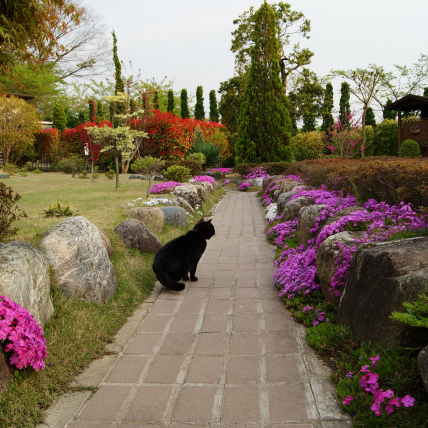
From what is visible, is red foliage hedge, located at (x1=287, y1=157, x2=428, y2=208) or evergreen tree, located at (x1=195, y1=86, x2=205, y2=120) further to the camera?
evergreen tree, located at (x1=195, y1=86, x2=205, y2=120)

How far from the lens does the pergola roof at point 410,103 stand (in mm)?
18628

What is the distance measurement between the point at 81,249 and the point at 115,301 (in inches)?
27.6

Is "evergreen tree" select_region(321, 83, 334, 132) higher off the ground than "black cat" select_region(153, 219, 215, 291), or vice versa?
"evergreen tree" select_region(321, 83, 334, 132)

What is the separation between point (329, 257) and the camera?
3820mm

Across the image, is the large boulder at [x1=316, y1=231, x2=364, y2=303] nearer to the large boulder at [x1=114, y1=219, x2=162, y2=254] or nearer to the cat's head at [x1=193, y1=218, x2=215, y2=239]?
the cat's head at [x1=193, y1=218, x2=215, y2=239]

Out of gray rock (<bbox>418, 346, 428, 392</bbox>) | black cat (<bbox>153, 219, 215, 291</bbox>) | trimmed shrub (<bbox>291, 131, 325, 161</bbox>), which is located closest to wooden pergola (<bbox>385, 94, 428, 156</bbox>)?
trimmed shrub (<bbox>291, 131, 325, 161</bbox>)

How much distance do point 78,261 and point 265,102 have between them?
16.3 m

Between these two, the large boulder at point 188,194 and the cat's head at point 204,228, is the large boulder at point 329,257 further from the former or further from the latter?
the large boulder at point 188,194

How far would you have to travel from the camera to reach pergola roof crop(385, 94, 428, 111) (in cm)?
1863

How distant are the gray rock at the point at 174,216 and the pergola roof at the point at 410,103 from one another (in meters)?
15.7

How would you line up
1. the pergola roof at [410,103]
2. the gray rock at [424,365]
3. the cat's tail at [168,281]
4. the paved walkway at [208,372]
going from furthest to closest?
the pergola roof at [410,103] → the cat's tail at [168,281] → the paved walkway at [208,372] → the gray rock at [424,365]

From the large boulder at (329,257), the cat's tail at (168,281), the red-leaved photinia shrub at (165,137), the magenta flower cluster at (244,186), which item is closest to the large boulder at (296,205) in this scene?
the large boulder at (329,257)

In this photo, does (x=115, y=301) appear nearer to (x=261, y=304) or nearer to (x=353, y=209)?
(x=261, y=304)

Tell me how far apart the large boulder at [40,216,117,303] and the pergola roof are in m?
19.0
